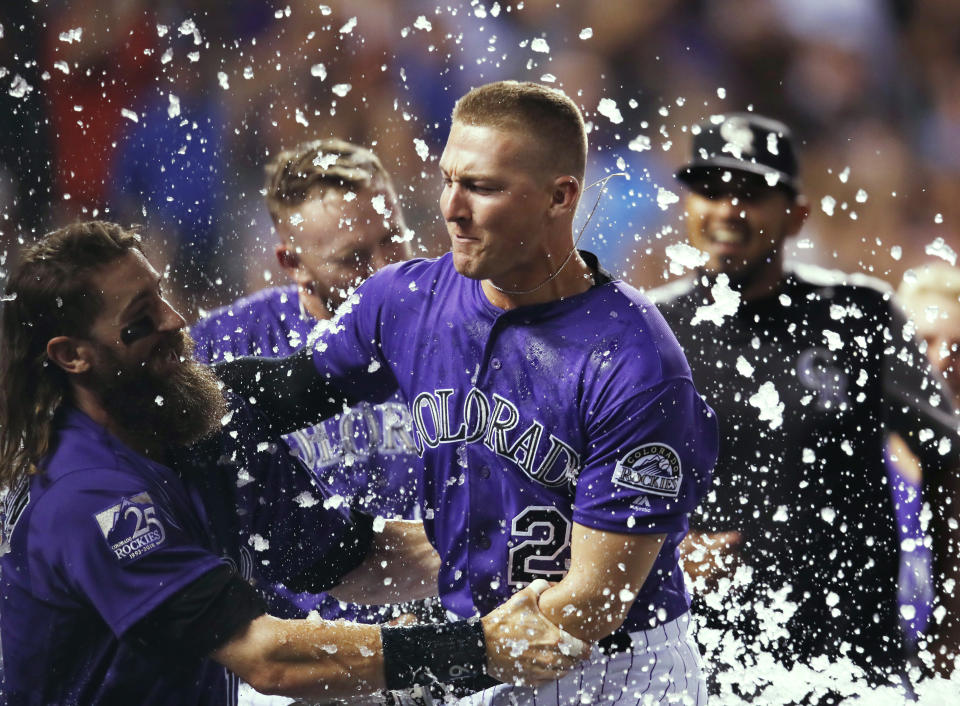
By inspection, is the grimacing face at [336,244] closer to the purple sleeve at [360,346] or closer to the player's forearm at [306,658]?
the purple sleeve at [360,346]

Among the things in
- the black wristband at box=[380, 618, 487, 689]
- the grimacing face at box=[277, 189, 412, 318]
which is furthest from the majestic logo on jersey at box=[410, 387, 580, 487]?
the grimacing face at box=[277, 189, 412, 318]

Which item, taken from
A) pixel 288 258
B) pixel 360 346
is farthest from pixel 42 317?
pixel 288 258

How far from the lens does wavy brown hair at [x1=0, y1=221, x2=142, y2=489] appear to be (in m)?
2.38

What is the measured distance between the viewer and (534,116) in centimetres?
219

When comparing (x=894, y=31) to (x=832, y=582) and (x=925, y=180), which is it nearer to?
(x=925, y=180)

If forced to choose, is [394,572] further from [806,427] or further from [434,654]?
[806,427]

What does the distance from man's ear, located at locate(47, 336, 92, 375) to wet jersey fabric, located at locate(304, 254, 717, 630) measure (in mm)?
546

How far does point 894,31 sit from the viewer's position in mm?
5402

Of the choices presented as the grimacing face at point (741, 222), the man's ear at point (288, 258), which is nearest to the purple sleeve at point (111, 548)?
the man's ear at point (288, 258)

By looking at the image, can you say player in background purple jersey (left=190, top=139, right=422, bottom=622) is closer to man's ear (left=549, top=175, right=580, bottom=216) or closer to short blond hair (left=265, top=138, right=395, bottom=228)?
short blond hair (left=265, top=138, right=395, bottom=228)

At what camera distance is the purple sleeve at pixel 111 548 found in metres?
2.22

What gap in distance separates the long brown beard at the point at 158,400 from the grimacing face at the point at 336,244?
0.87 meters

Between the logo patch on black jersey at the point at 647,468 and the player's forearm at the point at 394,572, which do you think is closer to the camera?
the logo patch on black jersey at the point at 647,468

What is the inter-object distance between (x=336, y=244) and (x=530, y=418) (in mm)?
1319
